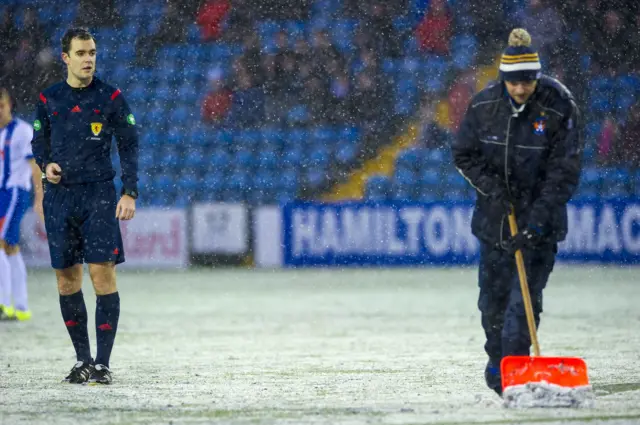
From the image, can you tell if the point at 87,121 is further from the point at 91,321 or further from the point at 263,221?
the point at 263,221

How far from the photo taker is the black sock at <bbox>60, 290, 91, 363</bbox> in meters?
7.16

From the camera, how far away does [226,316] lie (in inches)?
459

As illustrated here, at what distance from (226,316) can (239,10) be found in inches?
361

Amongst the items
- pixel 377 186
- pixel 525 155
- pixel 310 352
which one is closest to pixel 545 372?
pixel 525 155

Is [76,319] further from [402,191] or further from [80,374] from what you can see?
[402,191]

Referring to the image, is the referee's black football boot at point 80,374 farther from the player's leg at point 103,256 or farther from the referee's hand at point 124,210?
the referee's hand at point 124,210

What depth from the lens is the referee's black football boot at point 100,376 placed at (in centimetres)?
687

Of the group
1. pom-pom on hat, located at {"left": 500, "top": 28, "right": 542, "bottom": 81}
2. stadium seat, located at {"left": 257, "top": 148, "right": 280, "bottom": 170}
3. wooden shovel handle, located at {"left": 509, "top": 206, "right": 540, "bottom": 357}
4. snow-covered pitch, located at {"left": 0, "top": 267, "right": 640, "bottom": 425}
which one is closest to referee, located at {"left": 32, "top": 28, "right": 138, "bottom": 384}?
snow-covered pitch, located at {"left": 0, "top": 267, "right": 640, "bottom": 425}

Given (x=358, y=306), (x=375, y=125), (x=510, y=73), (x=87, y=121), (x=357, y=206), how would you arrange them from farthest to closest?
1. (x=375, y=125)
2. (x=357, y=206)
3. (x=358, y=306)
4. (x=87, y=121)
5. (x=510, y=73)

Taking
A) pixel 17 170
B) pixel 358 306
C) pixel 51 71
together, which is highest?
pixel 51 71

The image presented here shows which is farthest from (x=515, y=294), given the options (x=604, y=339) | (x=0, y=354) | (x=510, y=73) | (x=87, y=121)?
(x=0, y=354)

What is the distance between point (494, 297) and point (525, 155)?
0.75m

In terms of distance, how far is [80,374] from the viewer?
22.6ft

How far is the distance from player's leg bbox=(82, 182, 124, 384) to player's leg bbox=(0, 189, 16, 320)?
14.5 ft
